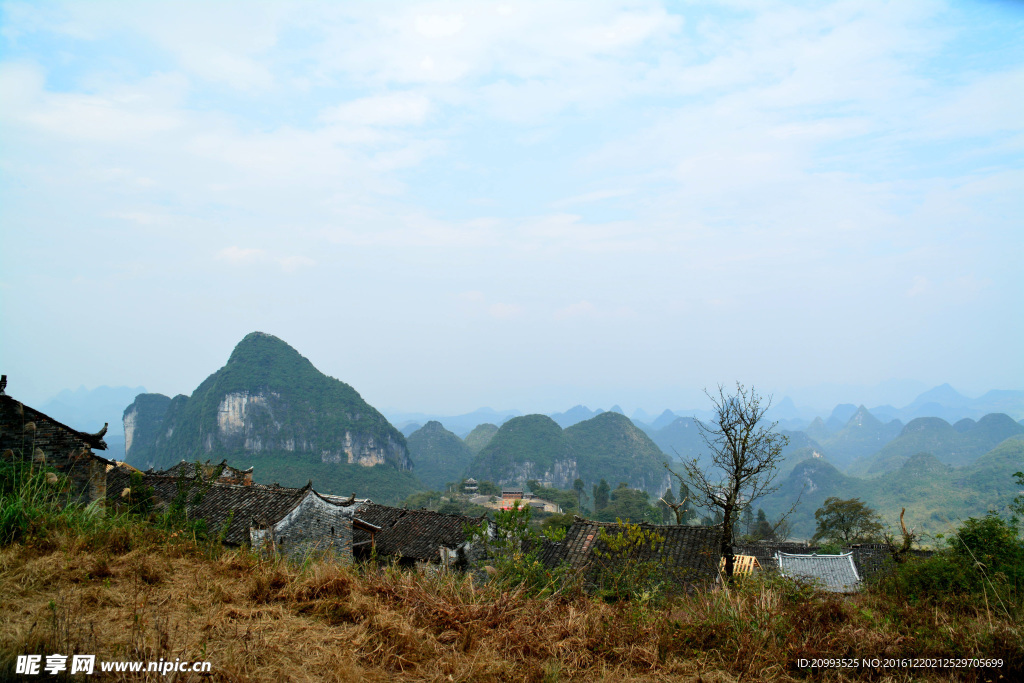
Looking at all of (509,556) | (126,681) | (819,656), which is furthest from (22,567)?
(819,656)

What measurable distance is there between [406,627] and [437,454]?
422 ft

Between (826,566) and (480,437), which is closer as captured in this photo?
(826,566)

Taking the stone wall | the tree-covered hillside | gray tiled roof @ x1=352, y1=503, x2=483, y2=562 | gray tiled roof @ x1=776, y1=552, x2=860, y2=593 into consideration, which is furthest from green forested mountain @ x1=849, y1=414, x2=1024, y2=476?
the stone wall

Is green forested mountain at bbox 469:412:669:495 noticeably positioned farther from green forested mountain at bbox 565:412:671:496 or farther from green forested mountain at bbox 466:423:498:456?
green forested mountain at bbox 466:423:498:456

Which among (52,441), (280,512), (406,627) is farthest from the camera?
(280,512)

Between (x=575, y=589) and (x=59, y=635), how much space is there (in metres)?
3.25

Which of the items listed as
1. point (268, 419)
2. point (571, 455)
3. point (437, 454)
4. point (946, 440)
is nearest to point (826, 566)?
point (268, 419)

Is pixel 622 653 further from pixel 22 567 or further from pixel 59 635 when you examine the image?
pixel 22 567

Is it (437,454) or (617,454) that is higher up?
(437,454)

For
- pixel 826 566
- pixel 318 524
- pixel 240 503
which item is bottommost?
pixel 826 566

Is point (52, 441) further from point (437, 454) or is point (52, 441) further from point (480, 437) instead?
point (480, 437)

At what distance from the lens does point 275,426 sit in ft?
292

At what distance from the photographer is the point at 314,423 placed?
9200 centimetres

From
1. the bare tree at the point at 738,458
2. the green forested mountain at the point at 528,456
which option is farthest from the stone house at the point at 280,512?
the green forested mountain at the point at 528,456
